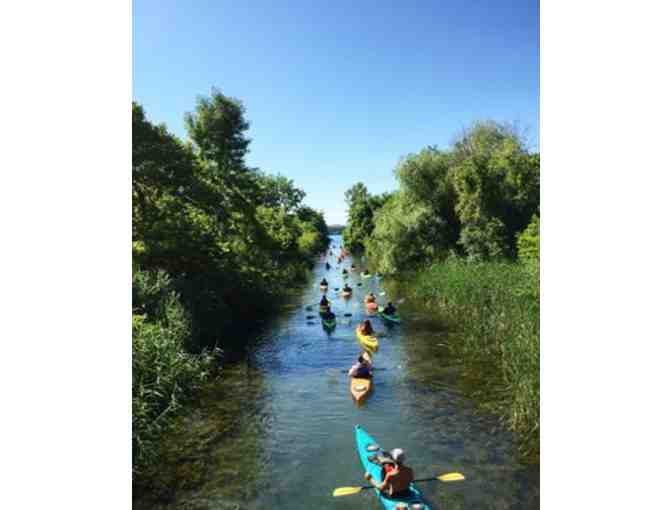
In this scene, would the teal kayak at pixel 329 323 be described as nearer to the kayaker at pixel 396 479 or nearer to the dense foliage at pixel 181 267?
the dense foliage at pixel 181 267

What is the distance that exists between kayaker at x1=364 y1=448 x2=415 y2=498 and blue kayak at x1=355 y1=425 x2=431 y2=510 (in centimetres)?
8

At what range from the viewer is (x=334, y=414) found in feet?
35.4

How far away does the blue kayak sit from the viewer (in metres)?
6.92

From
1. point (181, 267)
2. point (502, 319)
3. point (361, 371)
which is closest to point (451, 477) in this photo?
point (361, 371)

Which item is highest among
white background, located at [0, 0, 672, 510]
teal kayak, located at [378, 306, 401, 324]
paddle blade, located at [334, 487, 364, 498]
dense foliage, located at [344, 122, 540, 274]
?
dense foliage, located at [344, 122, 540, 274]

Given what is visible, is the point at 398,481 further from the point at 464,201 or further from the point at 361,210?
the point at 361,210

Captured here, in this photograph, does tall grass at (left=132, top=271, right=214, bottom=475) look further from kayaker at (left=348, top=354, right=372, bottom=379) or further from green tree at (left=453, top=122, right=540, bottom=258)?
green tree at (left=453, top=122, right=540, bottom=258)

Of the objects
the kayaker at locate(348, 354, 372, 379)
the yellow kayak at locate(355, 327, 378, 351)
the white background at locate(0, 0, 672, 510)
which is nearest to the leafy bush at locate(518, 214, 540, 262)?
the yellow kayak at locate(355, 327, 378, 351)

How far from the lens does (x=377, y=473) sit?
7738 millimetres

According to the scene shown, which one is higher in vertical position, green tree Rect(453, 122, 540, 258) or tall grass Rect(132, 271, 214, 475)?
green tree Rect(453, 122, 540, 258)
